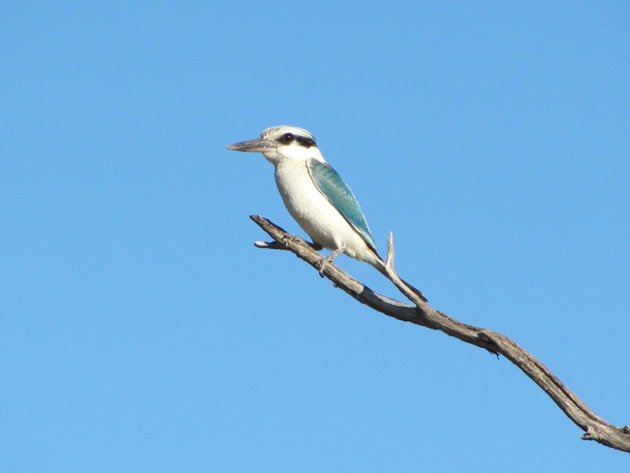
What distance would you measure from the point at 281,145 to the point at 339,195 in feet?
2.84

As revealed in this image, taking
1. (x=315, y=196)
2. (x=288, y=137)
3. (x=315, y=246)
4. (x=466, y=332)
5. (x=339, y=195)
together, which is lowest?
(x=466, y=332)

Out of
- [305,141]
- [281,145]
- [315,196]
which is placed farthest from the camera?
[305,141]

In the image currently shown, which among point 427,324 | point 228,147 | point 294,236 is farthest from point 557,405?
point 228,147

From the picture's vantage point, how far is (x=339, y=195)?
388 inches

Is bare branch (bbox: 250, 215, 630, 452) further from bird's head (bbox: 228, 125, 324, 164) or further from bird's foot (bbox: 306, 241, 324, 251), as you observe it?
bird's head (bbox: 228, 125, 324, 164)

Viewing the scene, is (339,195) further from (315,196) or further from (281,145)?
(281,145)

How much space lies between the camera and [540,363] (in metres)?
7.31

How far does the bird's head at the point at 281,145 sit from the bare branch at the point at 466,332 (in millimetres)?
1291

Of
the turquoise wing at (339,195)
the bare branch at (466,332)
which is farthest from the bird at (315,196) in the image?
the bare branch at (466,332)

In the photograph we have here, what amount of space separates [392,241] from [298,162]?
2.15 metres

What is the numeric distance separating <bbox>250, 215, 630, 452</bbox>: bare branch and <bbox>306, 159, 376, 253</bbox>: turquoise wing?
85 cm

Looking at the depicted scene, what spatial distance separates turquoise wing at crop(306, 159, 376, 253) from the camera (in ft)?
32.1

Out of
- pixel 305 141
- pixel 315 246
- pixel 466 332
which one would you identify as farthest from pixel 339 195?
pixel 466 332

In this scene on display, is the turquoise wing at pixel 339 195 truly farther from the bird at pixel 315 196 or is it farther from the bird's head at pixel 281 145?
the bird's head at pixel 281 145
